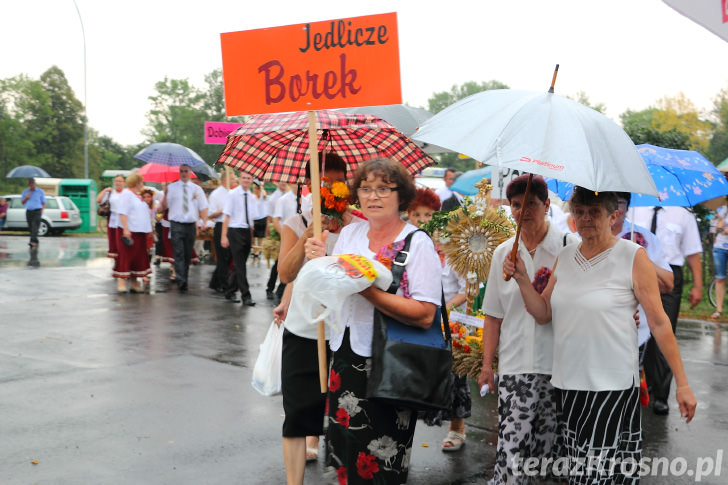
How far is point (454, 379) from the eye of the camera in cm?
527

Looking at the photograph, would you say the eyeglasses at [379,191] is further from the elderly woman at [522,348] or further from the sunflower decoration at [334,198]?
the elderly woman at [522,348]

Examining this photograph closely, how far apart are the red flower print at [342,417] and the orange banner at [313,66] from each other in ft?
5.03

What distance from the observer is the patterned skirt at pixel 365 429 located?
10.9 ft

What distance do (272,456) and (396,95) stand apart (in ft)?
9.05

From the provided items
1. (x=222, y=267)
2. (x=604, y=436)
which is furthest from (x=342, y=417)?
(x=222, y=267)

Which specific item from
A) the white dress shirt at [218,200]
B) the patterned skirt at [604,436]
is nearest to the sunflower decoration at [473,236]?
the patterned skirt at [604,436]

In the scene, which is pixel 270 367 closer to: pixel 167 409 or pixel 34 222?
pixel 167 409

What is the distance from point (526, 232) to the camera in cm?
418

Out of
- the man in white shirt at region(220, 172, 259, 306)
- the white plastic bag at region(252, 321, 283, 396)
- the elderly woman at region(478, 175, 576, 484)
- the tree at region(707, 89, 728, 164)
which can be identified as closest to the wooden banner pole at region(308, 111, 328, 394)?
the white plastic bag at region(252, 321, 283, 396)

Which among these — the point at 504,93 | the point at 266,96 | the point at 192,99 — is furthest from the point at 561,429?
the point at 192,99

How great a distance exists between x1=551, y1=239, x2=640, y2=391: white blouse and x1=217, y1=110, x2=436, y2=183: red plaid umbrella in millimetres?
1331

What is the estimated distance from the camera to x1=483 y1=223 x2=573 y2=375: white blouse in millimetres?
3926

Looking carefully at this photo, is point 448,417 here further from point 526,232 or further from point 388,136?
point 388,136

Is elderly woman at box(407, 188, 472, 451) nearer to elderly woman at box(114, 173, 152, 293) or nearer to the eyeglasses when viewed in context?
the eyeglasses
